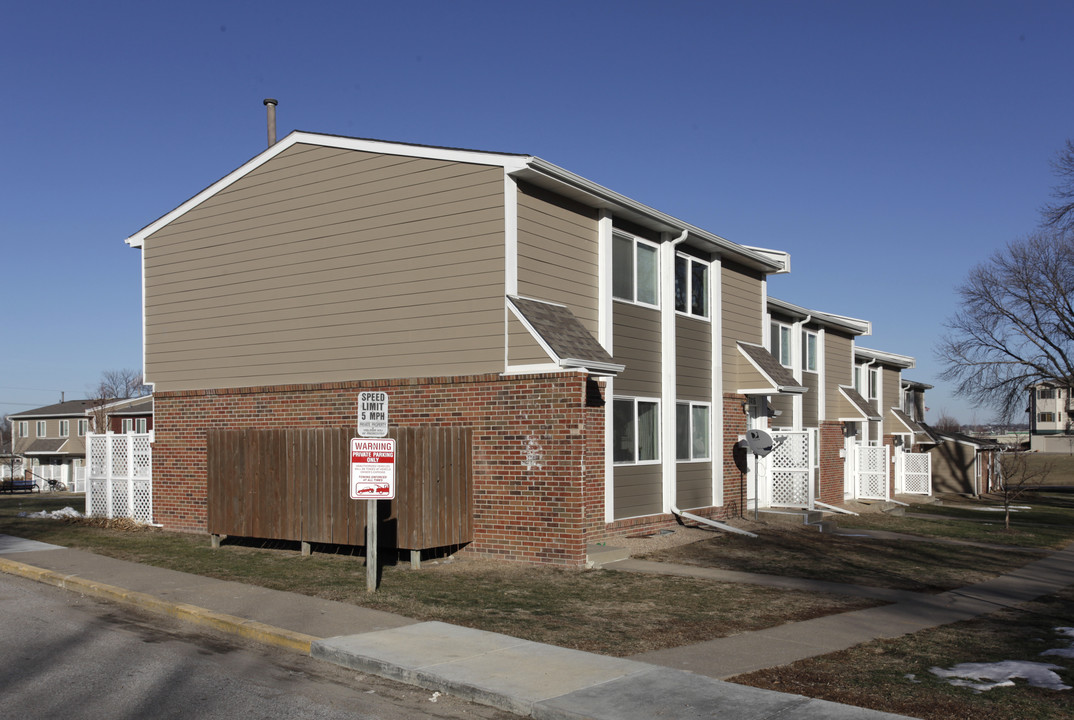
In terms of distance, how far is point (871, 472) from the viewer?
1155 inches

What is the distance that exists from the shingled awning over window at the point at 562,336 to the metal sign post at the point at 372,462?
311 centimetres

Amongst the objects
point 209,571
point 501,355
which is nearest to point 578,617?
point 501,355

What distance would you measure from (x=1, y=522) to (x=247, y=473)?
8457 millimetres

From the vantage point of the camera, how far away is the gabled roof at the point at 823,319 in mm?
24094

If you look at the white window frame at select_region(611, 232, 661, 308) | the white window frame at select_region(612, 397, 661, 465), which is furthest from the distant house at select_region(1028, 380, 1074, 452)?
the white window frame at select_region(612, 397, 661, 465)

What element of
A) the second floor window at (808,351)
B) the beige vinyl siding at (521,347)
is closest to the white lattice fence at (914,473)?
the second floor window at (808,351)

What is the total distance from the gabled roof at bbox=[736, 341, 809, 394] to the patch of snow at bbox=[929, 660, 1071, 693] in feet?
39.2

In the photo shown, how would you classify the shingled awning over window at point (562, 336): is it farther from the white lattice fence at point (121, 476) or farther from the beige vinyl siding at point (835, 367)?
the beige vinyl siding at point (835, 367)

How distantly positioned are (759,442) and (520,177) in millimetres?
8400

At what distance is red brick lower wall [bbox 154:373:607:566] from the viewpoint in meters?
13.2

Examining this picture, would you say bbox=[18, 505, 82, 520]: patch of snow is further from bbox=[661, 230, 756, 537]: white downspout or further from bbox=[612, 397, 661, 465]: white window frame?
bbox=[661, 230, 756, 537]: white downspout

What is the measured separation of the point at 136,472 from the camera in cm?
1919

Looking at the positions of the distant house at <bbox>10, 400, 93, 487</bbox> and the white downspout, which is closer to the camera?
the white downspout

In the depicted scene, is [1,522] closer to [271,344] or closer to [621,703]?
[271,344]
